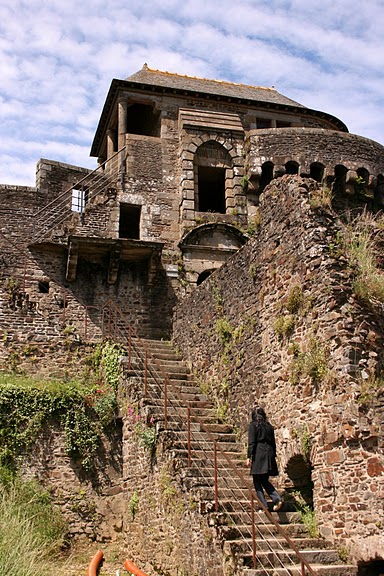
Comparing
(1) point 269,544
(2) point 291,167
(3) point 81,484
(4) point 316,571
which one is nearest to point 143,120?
(2) point 291,167

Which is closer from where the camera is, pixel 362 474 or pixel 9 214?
pixel 362 474

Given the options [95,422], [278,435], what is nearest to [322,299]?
[278,435]

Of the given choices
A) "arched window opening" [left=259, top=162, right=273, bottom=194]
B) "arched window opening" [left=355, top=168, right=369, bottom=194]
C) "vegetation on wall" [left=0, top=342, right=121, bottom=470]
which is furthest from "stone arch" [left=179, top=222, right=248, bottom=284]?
"vegetation on wall" [left=0, top=342, right=121, bottom=470]

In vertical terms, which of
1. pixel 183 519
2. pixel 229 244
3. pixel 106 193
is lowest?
pixel 183 519

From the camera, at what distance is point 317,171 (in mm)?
16891

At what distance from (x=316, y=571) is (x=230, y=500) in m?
1.80

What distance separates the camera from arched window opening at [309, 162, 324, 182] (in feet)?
54.9

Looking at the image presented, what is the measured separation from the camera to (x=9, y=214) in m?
16.3

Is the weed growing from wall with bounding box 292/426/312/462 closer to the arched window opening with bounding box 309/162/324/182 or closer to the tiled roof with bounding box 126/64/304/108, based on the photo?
the arched window opening with bounding box 309/162/324/182

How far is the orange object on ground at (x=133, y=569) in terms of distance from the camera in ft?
31.1

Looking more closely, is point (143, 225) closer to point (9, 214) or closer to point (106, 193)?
point (106, 193)

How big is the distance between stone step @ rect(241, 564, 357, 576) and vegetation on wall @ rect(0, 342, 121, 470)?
17.4 feet

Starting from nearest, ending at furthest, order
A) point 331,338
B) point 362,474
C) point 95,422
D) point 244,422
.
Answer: point 362,474, point 331,338, point 244,422, point 95,422

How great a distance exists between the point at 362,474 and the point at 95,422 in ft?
19.1
